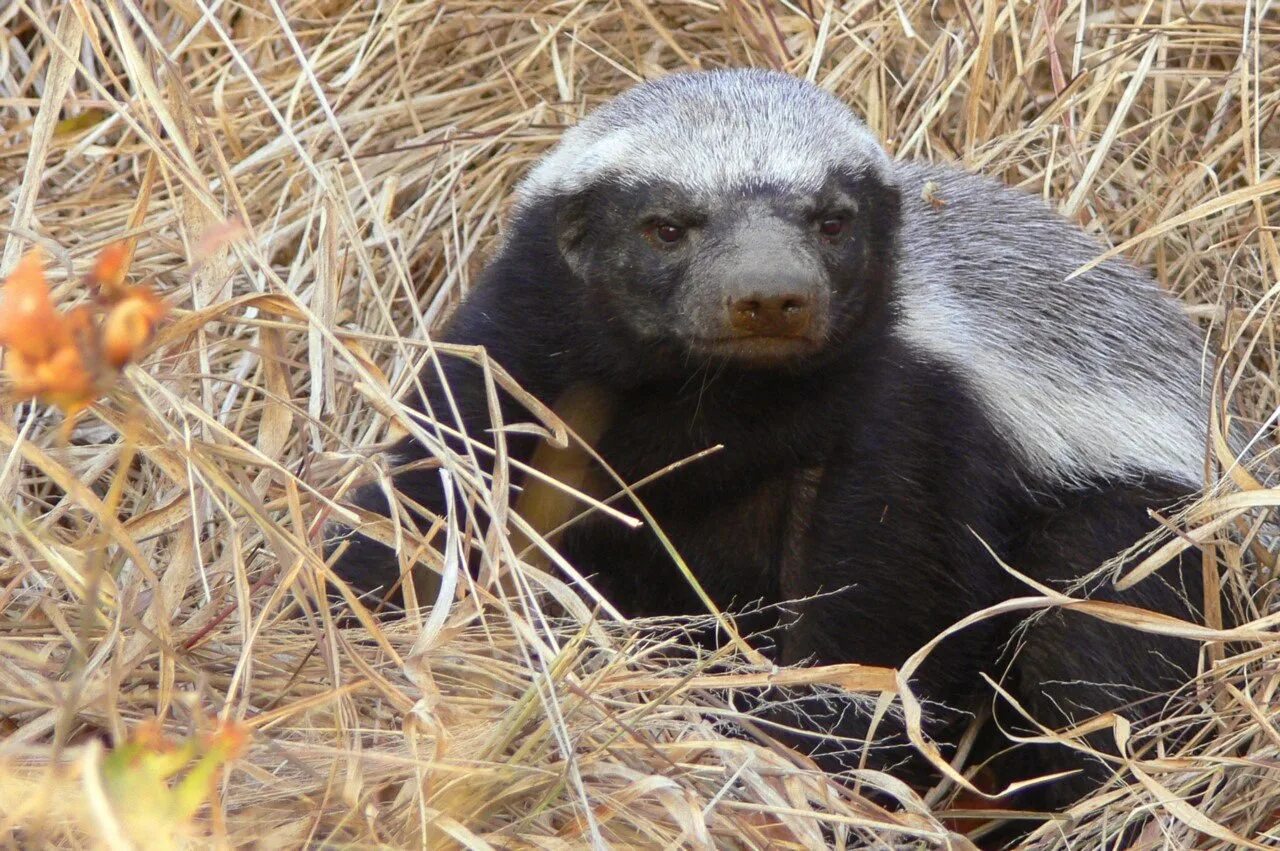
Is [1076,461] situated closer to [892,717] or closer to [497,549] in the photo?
[892,717]

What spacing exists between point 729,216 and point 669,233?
0.48 feet

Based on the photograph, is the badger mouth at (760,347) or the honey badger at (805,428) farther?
the honey badger at (805,428)

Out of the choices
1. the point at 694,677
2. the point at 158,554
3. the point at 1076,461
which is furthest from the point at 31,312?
the point at 1076,461

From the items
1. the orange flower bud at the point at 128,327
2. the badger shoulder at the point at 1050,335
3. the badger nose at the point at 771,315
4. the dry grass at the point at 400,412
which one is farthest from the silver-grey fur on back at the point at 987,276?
the orange flower bud at the point at 128,327

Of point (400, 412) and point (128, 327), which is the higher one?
point (128, 327)

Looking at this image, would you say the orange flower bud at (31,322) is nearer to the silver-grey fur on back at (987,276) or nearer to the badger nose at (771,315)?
the badger nose at (771,315)

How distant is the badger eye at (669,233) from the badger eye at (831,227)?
0.97ft

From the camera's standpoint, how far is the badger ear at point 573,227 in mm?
3379

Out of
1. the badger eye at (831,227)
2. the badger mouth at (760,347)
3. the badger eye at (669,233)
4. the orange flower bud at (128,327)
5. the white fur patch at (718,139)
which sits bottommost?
the badger mouth at (760,347)

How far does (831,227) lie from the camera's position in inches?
130

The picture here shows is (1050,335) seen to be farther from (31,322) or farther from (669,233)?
(31,322)

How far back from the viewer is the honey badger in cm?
Result: 323

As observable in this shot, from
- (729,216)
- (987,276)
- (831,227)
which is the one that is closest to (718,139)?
(729,216)

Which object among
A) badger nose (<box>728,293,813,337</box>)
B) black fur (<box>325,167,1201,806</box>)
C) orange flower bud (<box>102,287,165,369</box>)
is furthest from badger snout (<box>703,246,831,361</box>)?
orange flower bud (<box>102,287,165,369</box>)
